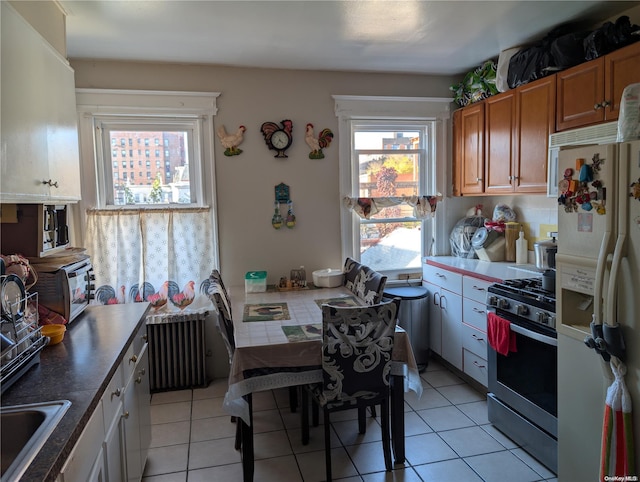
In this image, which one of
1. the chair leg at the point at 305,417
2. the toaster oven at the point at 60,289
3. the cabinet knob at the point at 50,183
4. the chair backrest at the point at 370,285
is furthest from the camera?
the chair backrest at the point at 370,285

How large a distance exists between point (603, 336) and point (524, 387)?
0.87 meters

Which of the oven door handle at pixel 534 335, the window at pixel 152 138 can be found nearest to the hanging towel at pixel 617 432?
the oven door handle at pixel 534 335

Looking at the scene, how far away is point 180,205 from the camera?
356cm

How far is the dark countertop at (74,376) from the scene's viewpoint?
1.12 metres

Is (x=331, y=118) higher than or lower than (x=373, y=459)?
higher

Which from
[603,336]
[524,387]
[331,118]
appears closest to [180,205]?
[331,118]

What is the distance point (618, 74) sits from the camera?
2.37m

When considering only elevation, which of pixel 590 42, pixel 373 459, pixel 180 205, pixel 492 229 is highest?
pixel 590 42

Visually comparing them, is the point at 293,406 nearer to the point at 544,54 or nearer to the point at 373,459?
the point at 373,459

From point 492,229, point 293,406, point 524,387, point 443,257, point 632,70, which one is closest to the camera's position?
point 632,70

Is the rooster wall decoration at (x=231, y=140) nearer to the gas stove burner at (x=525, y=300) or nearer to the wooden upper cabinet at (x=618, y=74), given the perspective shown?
the gas stove burner at (x=525, y=300)

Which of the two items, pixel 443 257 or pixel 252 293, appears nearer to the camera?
pixel 252 293

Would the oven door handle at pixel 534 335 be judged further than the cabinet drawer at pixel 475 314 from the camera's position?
No

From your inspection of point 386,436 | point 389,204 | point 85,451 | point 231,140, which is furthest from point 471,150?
point 85,451
